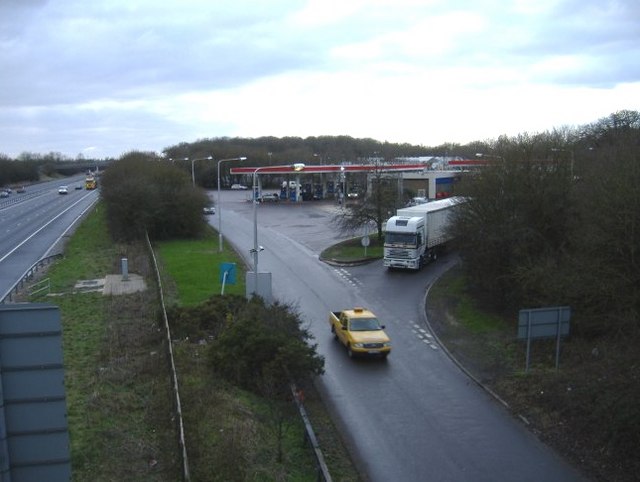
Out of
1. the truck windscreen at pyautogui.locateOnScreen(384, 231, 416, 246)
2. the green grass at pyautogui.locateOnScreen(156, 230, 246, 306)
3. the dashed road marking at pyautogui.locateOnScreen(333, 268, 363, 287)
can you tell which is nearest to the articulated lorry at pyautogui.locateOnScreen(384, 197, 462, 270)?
the truck windscreen at pyautogui.locateOnScreen(384, 231, 416, 246)

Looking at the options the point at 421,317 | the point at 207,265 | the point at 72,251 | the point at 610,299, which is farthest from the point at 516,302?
the point at 72,251

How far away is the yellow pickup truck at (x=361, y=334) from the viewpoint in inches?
810

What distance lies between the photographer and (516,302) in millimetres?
25000

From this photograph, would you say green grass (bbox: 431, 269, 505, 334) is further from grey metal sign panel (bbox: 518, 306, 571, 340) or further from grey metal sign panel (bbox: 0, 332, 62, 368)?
grey metal sign panel (bbox: 0, 332, 62, 368)

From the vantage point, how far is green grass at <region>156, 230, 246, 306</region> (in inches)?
1203

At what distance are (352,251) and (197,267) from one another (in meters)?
10.3

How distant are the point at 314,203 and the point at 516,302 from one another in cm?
5902

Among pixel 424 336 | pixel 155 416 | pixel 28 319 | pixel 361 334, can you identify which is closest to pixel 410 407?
pixel 361 334

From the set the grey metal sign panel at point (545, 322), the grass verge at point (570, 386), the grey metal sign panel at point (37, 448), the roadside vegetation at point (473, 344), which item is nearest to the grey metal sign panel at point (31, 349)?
the grey metal sign panel at point (37, 448)

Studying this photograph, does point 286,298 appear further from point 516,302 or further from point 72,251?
point 72,251

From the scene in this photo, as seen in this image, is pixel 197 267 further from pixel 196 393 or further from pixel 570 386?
pixel 570 386

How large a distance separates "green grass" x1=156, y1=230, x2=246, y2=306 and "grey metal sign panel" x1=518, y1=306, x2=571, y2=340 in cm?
1517

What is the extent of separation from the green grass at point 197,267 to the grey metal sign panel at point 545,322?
597 inches

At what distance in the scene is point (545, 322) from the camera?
17.7m
